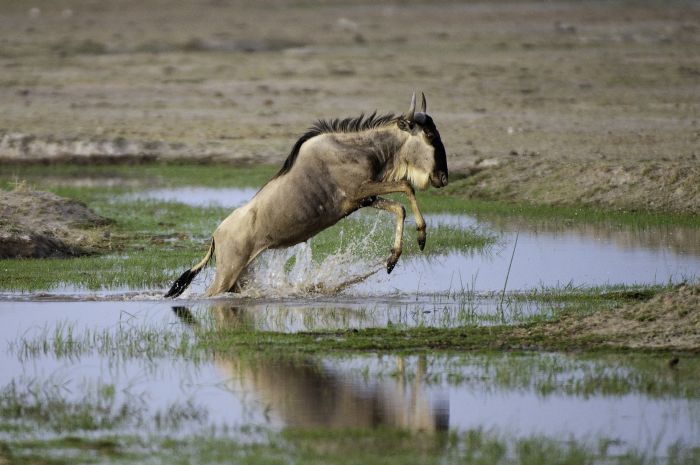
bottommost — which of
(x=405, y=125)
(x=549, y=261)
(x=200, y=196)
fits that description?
(x=549, y=261)

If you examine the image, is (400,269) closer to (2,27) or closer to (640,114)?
(640,114)

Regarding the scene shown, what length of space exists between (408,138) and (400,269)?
1.83m

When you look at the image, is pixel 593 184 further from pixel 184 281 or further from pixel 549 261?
pixel 184 281

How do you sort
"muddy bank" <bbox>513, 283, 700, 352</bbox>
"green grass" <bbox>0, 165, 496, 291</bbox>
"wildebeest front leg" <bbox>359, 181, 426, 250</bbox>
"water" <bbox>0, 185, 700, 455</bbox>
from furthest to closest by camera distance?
1. "green grass" <bbox>0, 165, 496, 291</bbox>
2. "wildebeest front leg" <bbox>359, 181, 426, 250</bbox>
3. "muddy bank" <bbox>513, 283, 700, 352</bbox>
4. "water" <bbox>0, 185, 700, 455</bbox>

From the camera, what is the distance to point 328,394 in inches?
326

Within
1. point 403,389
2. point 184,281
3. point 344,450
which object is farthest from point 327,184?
point 344,450

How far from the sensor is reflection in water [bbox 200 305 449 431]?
7.71 meters

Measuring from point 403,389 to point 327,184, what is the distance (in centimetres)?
408

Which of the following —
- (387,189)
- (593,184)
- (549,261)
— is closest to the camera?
(387,189)

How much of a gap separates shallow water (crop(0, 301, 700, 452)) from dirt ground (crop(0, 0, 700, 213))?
28.0 ft

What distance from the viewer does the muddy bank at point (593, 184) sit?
56.0 ft

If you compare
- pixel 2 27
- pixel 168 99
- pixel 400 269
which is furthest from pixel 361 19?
pixel 400 269

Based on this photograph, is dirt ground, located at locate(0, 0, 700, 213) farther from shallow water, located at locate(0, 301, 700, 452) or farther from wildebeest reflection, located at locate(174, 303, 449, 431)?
wildebeest reflection, located at locate(174, 303, 449, 431)

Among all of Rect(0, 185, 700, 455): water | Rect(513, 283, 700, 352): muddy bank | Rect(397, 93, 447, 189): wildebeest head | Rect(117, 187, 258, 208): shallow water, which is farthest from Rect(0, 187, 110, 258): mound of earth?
Rect(513, 283, 700, 352): muddy bank
